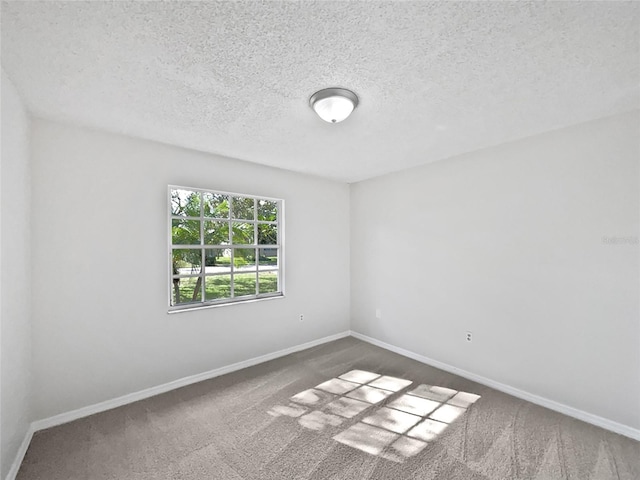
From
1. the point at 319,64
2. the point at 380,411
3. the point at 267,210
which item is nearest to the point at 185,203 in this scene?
the point at 267,210

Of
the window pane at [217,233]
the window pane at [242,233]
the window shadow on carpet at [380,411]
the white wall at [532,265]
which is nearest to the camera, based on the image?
the window shadow on carpet at [380,411]

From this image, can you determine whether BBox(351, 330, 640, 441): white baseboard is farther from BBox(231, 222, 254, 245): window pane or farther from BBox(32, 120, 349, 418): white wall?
BBox(231, 222, 254, 245): window pane

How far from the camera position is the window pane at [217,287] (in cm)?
314

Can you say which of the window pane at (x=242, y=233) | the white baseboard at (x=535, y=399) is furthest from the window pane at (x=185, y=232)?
the white baseboard at (x=535, y=399)

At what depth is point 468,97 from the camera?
76.7 inches

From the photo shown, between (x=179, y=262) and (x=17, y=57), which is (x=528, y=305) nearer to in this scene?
(x=179, y=262)

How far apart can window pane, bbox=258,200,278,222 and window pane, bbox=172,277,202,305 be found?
1.12 meters

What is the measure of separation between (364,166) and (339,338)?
259cm

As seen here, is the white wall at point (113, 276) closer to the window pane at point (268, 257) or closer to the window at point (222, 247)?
the window at point (222, 247)

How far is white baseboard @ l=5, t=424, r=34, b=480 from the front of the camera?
5.61ft

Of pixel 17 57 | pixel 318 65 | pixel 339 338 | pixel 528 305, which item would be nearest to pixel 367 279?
pixel 339 338

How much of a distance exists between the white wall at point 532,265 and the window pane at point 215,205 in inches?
86.8

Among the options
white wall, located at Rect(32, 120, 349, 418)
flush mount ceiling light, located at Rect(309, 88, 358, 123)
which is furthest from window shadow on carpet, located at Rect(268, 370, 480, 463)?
flush mount ceiling light, located at Rect(309, 88, 358, 123)

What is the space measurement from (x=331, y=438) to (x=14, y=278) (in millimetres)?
2420
